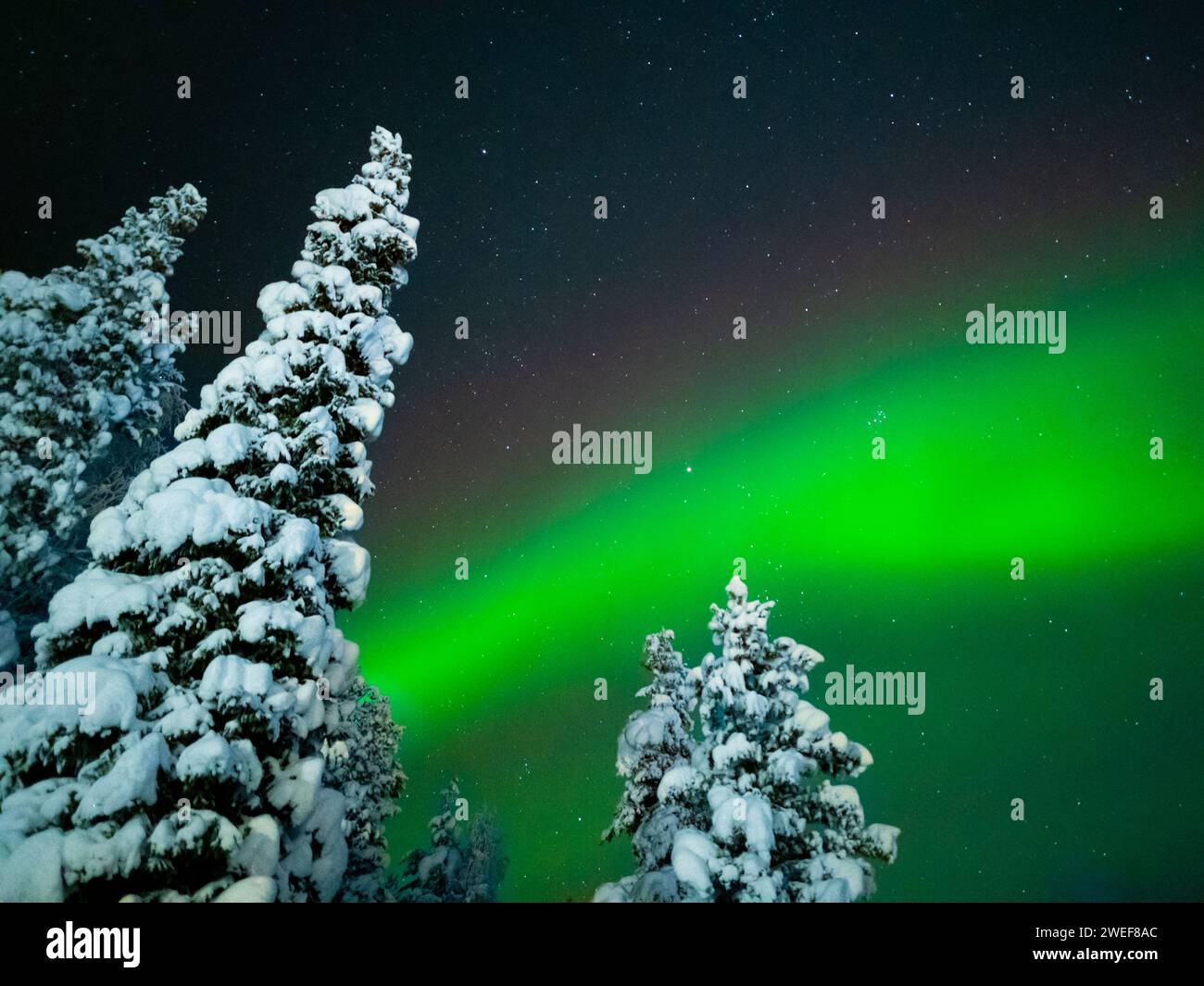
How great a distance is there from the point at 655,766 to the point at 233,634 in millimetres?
7174

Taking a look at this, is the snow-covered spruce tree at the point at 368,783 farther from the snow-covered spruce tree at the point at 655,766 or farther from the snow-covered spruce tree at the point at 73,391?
the snow-covered spruce tree at the point at 73,391

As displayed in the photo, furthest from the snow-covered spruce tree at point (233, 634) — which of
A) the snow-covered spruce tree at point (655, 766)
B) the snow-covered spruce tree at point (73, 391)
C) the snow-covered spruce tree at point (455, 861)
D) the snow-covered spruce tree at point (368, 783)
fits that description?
the snow-covered spruce tree at point (455, 861)

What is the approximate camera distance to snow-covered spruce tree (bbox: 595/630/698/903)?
9109 millimetres

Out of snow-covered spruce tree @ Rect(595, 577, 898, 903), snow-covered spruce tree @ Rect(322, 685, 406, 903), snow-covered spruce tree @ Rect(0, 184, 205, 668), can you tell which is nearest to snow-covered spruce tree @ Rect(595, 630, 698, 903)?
snow-covered spruce tree @ Rect(595, 577, 898, 903)

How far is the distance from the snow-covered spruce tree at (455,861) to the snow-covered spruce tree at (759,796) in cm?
1174

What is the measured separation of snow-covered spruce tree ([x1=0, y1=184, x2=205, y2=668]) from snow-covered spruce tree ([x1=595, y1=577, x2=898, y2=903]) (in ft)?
30.3

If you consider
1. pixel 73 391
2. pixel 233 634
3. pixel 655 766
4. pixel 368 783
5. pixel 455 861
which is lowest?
pixel 455 861

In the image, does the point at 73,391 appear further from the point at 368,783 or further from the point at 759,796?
the point at 759,796

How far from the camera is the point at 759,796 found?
884cm

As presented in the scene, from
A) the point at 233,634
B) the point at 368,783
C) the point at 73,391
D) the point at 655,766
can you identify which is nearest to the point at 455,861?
the point at 368,783

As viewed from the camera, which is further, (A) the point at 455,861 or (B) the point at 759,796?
(A) the point at 455,861

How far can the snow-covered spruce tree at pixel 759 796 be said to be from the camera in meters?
8.30
